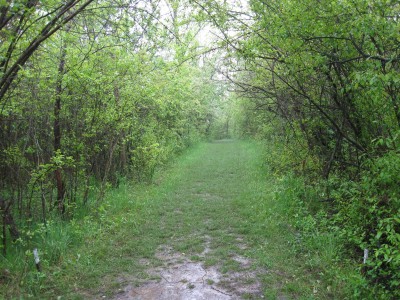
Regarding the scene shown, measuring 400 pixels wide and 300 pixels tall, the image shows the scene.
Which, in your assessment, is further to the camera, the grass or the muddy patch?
the grass

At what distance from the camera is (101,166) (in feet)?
30.6

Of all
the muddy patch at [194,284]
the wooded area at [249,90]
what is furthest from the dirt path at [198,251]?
the wooded area at [249,90]

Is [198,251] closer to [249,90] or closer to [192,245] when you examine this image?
[192,245]

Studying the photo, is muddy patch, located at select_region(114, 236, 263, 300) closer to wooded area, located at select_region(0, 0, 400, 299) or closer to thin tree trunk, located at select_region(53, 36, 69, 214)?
wooded area, located at select_region(0, 0, 400, 299)

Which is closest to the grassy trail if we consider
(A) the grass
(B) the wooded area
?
(A) the grass

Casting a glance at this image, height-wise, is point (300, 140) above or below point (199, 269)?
above

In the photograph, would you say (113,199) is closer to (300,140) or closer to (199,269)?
(199,269)

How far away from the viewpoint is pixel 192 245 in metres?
6.02

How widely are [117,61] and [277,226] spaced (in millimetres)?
4576

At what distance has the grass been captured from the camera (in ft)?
14.6

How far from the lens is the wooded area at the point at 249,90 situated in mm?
4207

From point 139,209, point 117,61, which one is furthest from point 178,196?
point 117,61

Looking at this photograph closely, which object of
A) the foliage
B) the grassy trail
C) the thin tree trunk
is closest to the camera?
the foliage

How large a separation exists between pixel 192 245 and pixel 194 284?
1.46 metres
